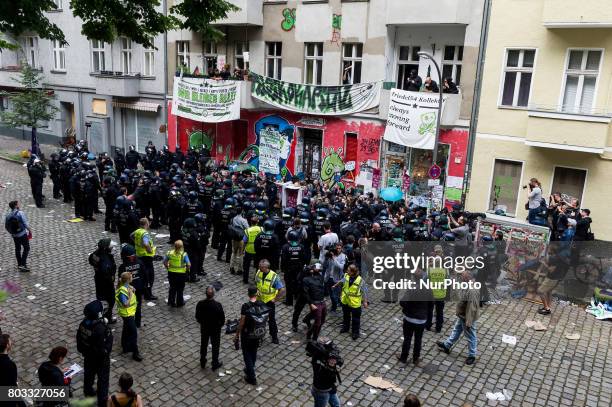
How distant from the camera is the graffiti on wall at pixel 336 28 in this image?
19.9 metres

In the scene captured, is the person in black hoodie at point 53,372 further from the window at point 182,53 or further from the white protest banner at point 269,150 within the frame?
the window at point 182,53

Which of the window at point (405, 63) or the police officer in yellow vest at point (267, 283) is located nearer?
the police officer in yellow vest at point (267, 283)

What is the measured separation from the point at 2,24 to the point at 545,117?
13.9 m

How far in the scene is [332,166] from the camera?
20891 millimetres

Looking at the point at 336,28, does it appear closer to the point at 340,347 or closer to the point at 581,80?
the point at 581,80

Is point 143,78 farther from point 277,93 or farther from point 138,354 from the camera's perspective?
point 138,354

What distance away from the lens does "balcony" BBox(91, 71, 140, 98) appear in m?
26.2

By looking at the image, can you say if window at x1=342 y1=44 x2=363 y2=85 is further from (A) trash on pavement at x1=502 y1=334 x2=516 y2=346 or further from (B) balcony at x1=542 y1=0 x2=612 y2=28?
(A) trash on pavement at x1=502 y1=334 x2=516 y2=346

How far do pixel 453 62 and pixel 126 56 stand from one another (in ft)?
57.5

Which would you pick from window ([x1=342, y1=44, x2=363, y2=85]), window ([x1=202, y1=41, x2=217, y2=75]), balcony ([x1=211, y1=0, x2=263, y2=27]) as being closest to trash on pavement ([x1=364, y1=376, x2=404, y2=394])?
window ([x1=342, y1=44, x2=363, y2=85])

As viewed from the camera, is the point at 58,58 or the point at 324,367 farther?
the point at 58,58

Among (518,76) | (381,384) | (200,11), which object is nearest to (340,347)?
(381,384)

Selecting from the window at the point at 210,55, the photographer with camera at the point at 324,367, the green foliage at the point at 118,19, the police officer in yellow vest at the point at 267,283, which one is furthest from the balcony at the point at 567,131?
the window at the point at 210,55

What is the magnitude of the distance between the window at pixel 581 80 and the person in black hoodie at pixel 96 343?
557 inches
